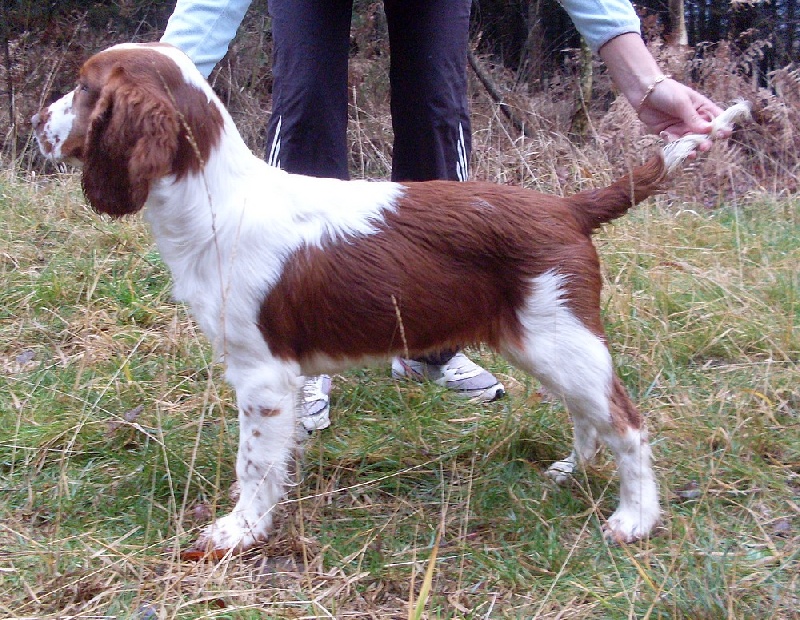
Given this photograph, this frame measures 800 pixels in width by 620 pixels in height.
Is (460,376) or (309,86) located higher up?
(309,86)

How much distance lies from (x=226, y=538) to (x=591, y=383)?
1136 millimetres

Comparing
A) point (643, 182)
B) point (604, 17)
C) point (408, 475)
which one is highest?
point (604, 17)

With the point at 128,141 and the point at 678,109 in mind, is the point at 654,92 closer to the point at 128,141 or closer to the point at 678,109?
the point at 678,109

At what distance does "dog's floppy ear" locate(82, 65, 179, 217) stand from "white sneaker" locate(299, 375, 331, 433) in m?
1.04

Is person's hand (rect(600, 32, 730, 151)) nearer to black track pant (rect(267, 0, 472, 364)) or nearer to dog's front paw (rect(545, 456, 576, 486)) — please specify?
black track pant (rect(267, 0, 472, 364))

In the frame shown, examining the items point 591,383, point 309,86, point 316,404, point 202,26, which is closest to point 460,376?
point 316,404

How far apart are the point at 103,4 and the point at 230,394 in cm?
669

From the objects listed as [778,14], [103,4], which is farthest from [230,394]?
[778,14]

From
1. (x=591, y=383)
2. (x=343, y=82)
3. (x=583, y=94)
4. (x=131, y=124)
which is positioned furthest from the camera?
(x=583, y=94)

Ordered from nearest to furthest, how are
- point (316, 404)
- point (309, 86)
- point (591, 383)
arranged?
point (591, 383), point (309, 86), point (316, 404)

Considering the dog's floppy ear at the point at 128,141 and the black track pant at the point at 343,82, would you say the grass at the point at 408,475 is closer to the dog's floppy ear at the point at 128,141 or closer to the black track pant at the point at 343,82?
the dog's floppy ear at the point at 128,141

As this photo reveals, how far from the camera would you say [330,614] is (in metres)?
2.00

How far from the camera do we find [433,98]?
305cm

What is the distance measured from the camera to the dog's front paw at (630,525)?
7.73 feet
